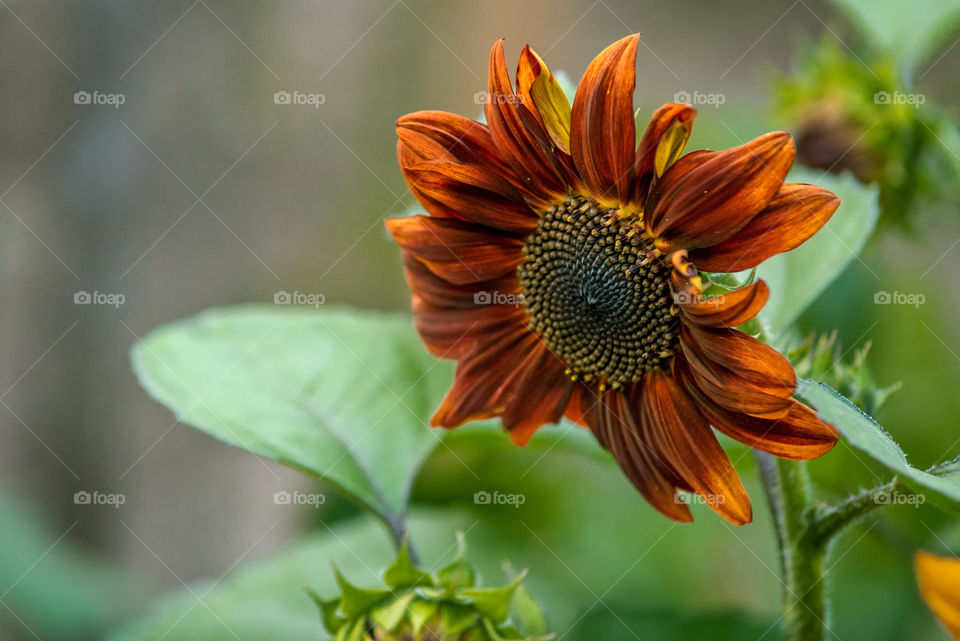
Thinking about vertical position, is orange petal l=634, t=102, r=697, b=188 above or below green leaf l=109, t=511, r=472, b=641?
above

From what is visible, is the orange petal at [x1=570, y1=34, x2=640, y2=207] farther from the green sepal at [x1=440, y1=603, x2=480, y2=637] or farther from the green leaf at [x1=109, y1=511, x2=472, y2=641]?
the green leaf at [x1=109, y1=511, x2=472, y2=641]

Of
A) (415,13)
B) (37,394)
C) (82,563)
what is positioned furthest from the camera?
(415,13)

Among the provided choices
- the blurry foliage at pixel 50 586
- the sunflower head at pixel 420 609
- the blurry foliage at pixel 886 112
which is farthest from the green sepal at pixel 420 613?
the blurry foliage at pixel 50 586

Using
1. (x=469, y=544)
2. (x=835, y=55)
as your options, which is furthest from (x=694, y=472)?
(x=835, y=55)

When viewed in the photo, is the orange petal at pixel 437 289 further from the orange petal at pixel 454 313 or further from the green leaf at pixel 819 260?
the green leaf at pixel 819 260

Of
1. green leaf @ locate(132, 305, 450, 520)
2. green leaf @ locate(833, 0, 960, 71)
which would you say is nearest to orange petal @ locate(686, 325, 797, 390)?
green leaf @ locate(132, 305, 450, 520)

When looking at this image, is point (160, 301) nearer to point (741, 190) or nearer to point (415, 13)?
point (415, 13)
